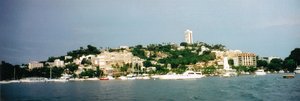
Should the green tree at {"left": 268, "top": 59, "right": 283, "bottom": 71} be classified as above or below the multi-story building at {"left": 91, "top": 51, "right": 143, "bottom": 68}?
below

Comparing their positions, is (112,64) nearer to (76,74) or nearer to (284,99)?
(76,74)

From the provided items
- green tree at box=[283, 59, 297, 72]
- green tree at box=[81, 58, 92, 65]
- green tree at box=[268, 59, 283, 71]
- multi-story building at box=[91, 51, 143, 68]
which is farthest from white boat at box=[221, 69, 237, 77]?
green tree at box=[81, 58, 92, 65]

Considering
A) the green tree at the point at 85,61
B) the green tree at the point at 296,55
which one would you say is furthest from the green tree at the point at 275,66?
the green tree at the point at 85,61

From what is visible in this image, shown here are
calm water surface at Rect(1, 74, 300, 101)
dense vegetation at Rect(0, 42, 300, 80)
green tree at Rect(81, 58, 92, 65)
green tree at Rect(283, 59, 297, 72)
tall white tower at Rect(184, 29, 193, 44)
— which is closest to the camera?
calm water surface at Rect(1, 74, 300, 101)

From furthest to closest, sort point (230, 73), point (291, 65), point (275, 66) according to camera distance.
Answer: point (275, 66)
point (230, 73)
point (291, 65)

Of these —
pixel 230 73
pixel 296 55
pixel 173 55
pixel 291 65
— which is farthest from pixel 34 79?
pixel 296 55

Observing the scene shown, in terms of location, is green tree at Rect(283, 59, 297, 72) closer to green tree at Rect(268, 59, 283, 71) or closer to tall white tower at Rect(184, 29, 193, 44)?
green tree at Rect(268, 59, 283, 71)

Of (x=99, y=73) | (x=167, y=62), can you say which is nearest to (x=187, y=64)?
Answer: (x=167, y=62)

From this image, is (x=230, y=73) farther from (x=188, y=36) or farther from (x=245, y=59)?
(x=188, y=36)

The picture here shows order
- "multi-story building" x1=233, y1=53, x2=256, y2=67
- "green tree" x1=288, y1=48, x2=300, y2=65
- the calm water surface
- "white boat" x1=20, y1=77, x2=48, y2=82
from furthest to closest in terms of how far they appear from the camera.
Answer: "multi-story building" x1=233, y1=53, x2=256, y2=67 < "white boat" x1=20, y1=77, x2=48, y2=82 < "green tree" x1=288, y1=48, x2=300, y2=65 < the calm water surface

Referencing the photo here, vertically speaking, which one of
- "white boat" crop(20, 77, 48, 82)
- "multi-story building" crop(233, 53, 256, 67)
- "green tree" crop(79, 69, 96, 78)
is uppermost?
"multi-story building" crop(233, 53, 256, 67)
